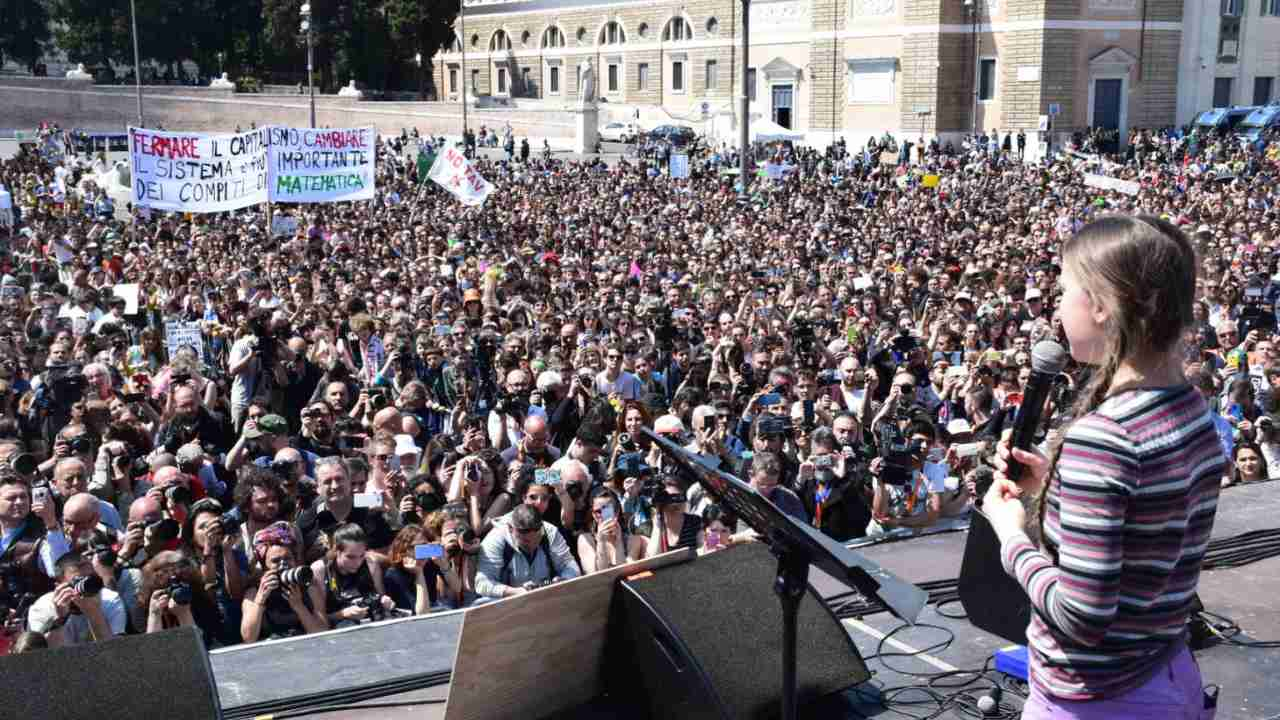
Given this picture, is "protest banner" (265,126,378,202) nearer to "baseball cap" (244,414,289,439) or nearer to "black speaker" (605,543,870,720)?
"baseball cap" (244,414,289,439)

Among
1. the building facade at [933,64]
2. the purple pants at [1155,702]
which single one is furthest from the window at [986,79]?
the purple pants at [1155,702]

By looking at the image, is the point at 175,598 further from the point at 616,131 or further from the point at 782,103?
the point at 782,103

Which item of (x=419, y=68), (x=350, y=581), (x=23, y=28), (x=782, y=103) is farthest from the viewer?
(x=419, y=68)

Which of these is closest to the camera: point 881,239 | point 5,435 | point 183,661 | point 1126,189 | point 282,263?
point 183,661

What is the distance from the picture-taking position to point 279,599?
5430 mm

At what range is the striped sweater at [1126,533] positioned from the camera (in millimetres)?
1994

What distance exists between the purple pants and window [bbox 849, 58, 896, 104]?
52727 mm

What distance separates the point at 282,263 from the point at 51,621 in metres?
12.5

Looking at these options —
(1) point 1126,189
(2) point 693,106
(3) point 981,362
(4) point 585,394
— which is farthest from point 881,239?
(2) point 693,106

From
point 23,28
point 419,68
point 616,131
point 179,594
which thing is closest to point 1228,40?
point 616,131

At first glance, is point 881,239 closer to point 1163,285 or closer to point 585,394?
point 585,394

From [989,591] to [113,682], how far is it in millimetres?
2461

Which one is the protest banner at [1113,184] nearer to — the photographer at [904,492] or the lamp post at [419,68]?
the photographer at [904,492]

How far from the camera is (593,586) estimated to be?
3.68 meters
